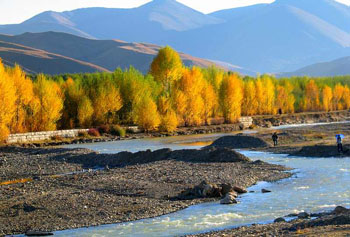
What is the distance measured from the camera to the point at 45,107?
66.1 metres

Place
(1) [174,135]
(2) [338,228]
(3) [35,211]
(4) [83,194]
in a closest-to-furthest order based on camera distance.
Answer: (2) [338,228] < (3) [35,211] < (4) [83,194] < (1) [174,135]

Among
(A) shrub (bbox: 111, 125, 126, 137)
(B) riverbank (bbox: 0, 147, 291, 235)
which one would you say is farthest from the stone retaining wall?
(B) riverbank (bbox: 0, 147, 291, 235)

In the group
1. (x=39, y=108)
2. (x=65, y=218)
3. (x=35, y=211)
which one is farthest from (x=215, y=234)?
(x=39, y=108)

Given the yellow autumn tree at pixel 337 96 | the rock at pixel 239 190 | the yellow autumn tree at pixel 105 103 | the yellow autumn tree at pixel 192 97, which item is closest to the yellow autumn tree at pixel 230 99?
the yellow autumn tree at pixel 192 97

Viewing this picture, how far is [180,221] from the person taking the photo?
2000cm

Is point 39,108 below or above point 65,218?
above

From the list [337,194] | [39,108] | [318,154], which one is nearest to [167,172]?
[337,194]

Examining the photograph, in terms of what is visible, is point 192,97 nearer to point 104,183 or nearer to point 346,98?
point 104,183

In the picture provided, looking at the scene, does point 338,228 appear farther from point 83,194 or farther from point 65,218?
point 83,194

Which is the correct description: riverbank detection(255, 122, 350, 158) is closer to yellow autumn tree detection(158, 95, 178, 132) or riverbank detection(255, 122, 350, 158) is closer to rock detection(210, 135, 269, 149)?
rock detection(210, 135, 269, 149)

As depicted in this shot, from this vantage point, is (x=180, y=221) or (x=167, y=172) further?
(x=167, y=172)

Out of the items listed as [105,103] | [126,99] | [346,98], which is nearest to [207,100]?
[126,99]

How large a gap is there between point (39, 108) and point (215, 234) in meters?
51.7

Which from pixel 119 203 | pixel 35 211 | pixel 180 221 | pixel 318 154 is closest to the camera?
pixel 180 221
